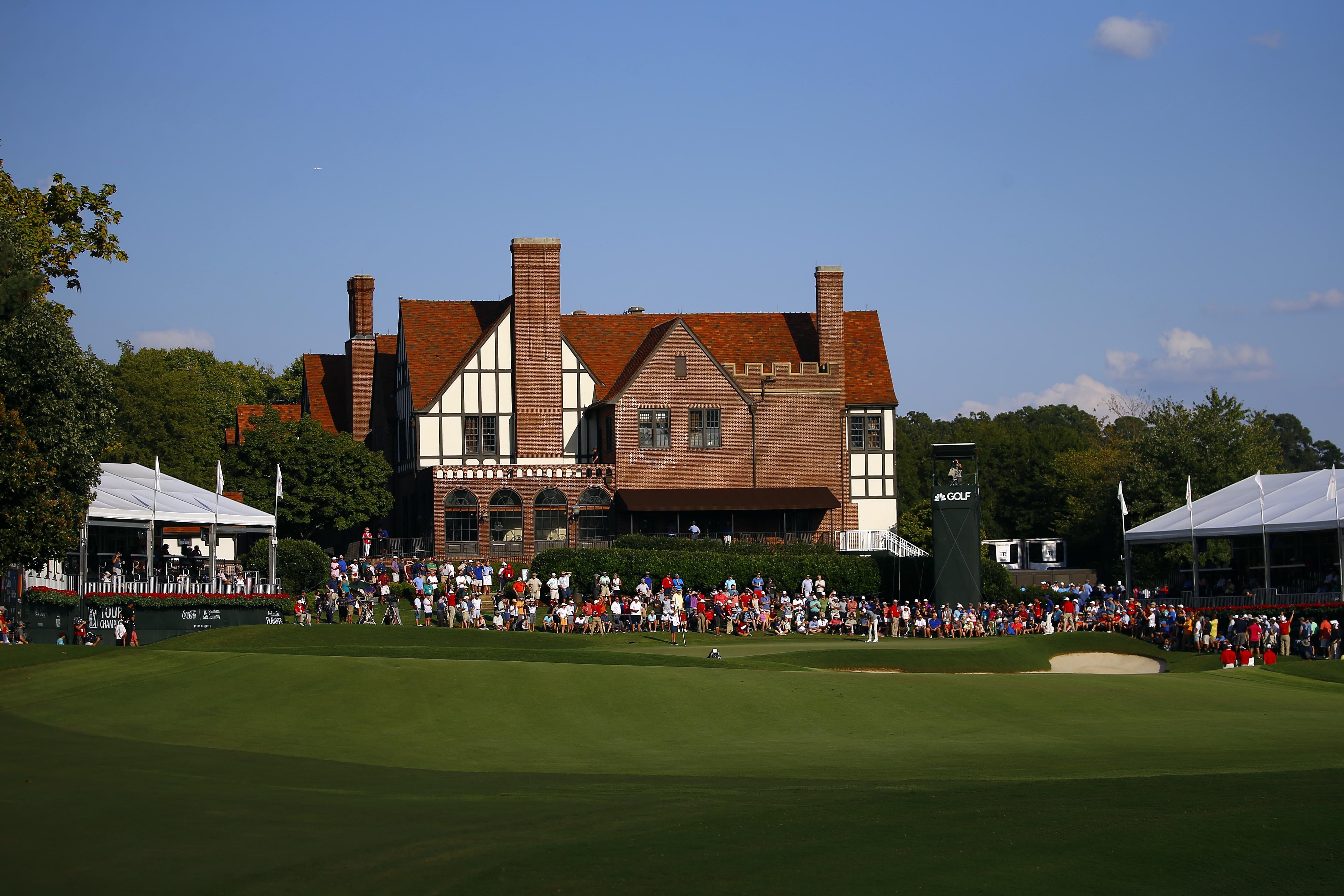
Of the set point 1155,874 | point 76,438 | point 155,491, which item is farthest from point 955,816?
point 155,491

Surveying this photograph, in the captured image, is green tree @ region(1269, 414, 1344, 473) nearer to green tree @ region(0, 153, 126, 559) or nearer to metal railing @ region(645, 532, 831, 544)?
metal railing @ region(645, 532, 831, 544)

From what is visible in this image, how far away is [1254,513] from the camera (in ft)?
143

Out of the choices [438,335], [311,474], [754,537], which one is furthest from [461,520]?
[754,537]

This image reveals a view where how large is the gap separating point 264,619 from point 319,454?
1848cm

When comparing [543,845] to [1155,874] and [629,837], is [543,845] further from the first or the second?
[1155,874]

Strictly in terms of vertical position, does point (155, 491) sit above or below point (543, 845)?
above

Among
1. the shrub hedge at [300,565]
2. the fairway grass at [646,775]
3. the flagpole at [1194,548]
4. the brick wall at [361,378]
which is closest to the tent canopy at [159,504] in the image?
the shrub hedge at [300,565]

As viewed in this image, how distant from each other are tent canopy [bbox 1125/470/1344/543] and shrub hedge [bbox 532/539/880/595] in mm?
9976

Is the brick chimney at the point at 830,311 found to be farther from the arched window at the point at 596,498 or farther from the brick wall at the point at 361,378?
the brick wall at the point at 361,378

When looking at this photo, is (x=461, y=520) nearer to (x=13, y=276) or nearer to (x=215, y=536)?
(x=215, y=536)

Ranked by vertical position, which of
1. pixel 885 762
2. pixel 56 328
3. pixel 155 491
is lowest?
pixel 885 762

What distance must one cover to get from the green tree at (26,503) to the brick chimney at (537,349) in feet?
104

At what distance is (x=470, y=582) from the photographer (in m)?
43.8

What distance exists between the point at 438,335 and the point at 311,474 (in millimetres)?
8869
